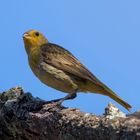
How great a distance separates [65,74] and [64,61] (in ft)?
1.26

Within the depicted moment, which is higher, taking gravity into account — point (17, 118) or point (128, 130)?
point (17, 118)

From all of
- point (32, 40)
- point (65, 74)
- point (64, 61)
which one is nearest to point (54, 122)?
point (65, 74)

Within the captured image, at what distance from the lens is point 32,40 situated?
25.8ft

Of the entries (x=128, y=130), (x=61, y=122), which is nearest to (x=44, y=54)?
(x=61, y=122)

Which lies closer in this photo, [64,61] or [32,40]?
[64,61]

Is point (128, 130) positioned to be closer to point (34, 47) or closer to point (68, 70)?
point (68, 70)

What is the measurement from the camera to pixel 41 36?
8.17 m

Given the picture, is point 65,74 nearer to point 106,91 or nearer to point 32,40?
point 106,91

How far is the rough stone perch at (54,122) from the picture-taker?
12.4 feet

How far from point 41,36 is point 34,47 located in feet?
1.78

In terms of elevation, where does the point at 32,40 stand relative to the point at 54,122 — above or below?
above

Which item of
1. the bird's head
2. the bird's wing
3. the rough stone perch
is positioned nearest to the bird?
the bird's wing

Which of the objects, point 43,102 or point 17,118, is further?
point 43,102

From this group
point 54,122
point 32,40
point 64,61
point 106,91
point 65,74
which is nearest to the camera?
point 54,122
